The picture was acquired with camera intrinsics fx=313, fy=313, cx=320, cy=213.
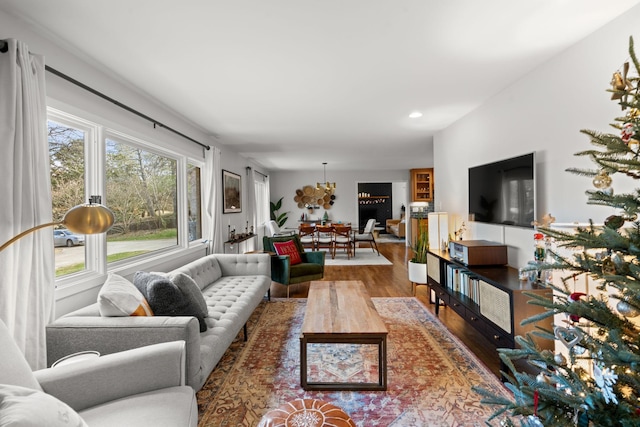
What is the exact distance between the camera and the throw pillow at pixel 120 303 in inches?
73.5

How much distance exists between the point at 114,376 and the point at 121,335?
443 mm

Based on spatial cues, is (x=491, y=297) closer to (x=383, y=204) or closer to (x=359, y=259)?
(x=359, y=259)

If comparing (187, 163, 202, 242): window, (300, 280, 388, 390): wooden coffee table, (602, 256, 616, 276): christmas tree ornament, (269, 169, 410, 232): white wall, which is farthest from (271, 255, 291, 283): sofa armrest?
(269, 169, 410, 232): white wall

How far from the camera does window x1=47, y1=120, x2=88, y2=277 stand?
2314 mm

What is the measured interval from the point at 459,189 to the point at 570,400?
138 inches

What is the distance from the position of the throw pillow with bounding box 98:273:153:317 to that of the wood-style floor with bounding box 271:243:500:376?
2.51m

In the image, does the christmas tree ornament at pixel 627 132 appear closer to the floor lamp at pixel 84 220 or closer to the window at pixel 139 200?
the floor lamp at pixel 84 220

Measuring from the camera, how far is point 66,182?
2410 mm

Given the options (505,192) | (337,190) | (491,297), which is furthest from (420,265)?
(337,190)

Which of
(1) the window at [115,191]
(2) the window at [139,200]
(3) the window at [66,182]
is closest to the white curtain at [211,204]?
(1) the window at [115,191]

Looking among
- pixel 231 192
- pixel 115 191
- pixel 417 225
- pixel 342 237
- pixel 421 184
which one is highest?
pixel 421 184

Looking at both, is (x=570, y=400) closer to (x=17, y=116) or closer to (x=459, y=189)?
(x=17, y=116)

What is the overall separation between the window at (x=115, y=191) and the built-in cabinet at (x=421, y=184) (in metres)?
7.07

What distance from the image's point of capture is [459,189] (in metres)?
4.16
